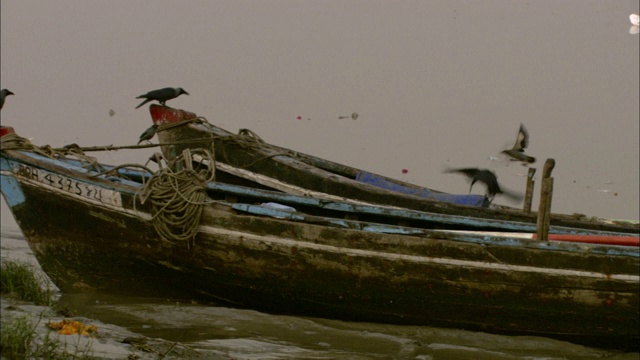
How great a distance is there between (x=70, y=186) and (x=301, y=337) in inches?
90.2

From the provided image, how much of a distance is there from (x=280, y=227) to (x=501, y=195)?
348 centimetres

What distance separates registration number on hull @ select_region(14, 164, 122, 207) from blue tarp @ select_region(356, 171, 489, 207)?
9.45 ft

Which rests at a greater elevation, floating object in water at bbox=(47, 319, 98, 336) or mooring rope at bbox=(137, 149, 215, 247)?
mooring rope at bbox=(137, 149, 215, 247)

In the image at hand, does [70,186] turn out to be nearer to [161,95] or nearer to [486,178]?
[161,95]

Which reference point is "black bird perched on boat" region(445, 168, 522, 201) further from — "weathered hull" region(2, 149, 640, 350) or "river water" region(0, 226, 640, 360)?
"river water" region(0, 226, 640, 360)

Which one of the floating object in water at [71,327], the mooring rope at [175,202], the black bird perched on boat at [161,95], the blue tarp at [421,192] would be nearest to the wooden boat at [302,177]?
the blue tarp at [421,192]

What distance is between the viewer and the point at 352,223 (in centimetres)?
573

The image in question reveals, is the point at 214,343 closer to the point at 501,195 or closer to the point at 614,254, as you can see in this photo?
the point at 614,254

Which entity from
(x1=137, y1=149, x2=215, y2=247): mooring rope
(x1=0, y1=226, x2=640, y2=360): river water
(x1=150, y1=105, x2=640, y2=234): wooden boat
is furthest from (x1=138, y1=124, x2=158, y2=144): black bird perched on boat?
(x1=0, y1=226, x2=640, y2=360): river water

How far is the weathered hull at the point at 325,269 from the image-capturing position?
534 cm

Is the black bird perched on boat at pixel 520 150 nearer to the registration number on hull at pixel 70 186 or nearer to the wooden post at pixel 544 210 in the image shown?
the wooden post at pixel 544 210

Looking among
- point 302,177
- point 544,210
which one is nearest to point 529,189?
point 544,210

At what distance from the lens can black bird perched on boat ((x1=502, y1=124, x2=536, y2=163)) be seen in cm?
823

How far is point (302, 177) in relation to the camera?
763cm
